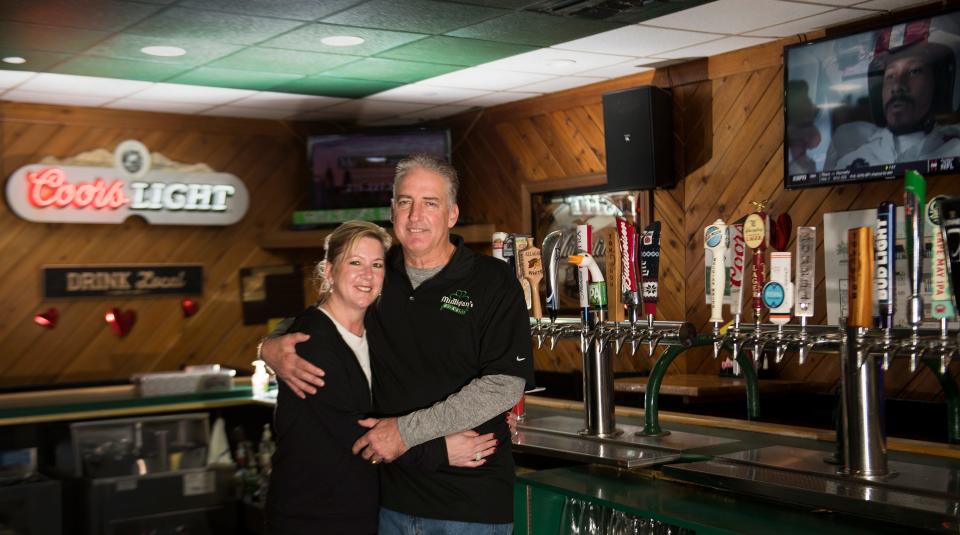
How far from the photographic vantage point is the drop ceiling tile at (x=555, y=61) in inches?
228

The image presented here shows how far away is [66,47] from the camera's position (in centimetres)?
541

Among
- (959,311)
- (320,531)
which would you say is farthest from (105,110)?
(959,311)

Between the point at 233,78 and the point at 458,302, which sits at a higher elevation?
the point at 233,78

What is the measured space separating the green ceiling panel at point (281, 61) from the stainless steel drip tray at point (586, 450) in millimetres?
2946

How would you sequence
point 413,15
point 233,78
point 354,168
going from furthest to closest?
point 354,168, point 233,78, point 413,15

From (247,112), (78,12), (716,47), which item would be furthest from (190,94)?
(716,47)

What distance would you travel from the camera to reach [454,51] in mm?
5652

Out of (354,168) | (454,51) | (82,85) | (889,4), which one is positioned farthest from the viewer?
(354,168)

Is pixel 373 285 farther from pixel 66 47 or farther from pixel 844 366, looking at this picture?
pixel 66 47

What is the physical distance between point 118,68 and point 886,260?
15.5ft

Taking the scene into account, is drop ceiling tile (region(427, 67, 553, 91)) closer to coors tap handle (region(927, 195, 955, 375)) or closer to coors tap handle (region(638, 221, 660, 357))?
coors tap handle (region(638, 221, 660, 357))

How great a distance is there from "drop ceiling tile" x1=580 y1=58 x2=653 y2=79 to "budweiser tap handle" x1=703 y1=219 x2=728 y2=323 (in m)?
3.39

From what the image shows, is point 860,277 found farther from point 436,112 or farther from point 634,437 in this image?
point 436,112

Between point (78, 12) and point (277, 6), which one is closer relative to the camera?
point (277, 6)
